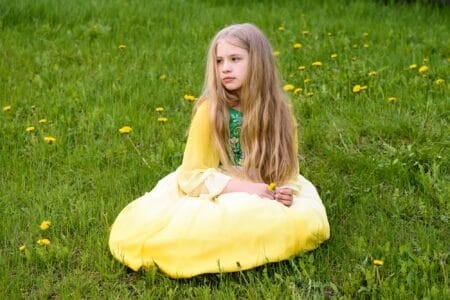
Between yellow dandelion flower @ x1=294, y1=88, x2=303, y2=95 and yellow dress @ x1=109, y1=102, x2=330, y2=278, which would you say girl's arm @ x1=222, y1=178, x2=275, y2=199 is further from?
yellow dandelion flower @ x1=294, y1=88, x2=303, y2=95

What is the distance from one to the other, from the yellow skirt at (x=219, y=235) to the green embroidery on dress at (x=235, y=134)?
338 millimetres

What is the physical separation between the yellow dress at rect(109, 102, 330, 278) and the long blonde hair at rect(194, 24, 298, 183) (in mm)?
179

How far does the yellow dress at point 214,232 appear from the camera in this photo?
3.19 m

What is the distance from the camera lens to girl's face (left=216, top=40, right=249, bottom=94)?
346cm

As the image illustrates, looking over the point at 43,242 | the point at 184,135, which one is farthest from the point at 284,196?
the point at 184,135

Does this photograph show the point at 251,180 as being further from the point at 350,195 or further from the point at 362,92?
the point at 362,92

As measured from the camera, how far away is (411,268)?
10.3ft

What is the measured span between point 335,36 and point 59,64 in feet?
8.16

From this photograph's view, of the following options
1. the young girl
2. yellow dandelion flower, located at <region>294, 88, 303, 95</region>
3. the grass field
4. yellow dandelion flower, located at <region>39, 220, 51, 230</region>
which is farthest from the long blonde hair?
yellow dandelion flower, located at <region>294, 88, 303, 95</region>

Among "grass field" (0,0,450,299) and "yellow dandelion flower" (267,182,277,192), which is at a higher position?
"yellow dandelion flower" (267,182,277,192)

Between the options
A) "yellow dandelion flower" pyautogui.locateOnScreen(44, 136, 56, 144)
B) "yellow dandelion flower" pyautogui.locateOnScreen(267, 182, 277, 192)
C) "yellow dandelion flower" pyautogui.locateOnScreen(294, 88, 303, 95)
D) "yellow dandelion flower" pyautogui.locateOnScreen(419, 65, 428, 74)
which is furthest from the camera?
"yellow dandelion flower" pyautogui.locateOnScreen(419, 65, 428, 74)

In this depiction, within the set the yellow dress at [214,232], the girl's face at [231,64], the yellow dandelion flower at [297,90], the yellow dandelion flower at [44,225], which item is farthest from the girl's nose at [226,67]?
the yellow dandelion flower at [297,90]

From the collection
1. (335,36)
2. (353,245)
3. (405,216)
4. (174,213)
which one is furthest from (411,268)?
(335,36)

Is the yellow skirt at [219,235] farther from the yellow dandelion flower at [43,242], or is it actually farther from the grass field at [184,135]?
the yellow dandelion flower at [43,242]
